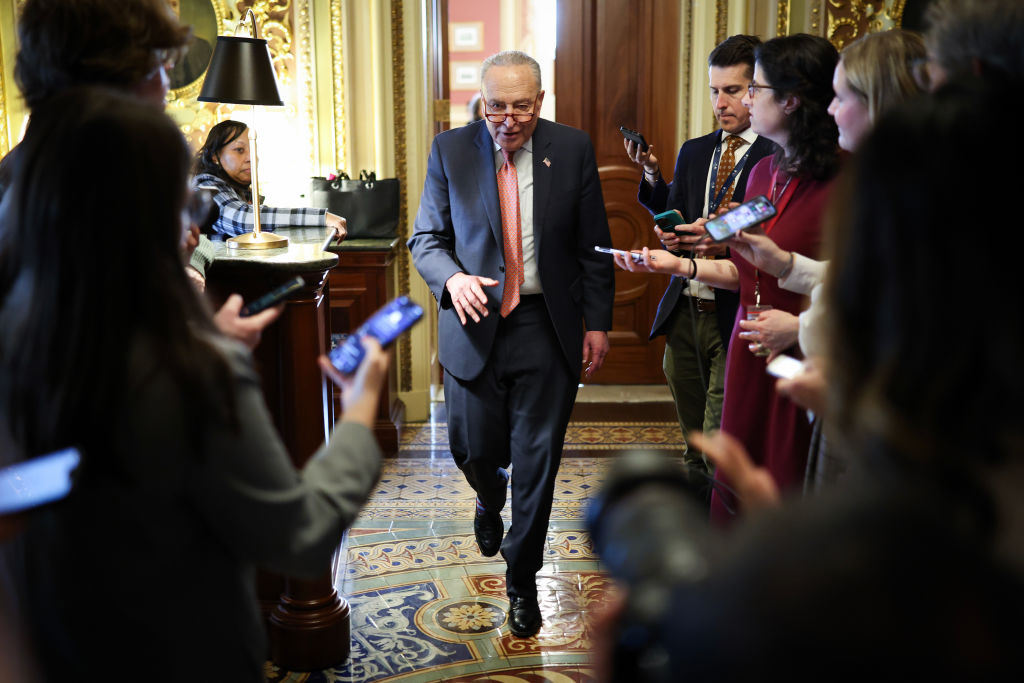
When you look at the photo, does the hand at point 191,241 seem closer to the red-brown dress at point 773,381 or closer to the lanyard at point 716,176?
the red-brown dress at point 773,381

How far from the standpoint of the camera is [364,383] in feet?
4.54

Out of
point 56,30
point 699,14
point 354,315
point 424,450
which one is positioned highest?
point 699,14

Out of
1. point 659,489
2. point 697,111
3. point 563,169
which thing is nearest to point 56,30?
point 659,489

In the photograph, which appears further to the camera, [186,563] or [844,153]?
[844,153]

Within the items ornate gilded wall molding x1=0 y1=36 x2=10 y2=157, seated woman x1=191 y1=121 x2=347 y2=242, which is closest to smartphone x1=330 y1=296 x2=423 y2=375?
seated woman x1=191 y1=121 x2=347 y2=242

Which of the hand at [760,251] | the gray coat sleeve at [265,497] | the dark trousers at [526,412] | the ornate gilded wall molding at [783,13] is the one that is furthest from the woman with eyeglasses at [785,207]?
the ornate gilded wall molding at [783,13]

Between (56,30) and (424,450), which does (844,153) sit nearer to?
(56,30)

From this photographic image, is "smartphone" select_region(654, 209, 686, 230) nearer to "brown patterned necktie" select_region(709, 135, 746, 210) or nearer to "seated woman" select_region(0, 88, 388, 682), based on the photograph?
"brown patterned necktie" select_region(709, 135, 746, 210)

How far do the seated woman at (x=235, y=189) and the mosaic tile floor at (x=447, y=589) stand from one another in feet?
4.00

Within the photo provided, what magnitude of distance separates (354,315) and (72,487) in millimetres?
3538

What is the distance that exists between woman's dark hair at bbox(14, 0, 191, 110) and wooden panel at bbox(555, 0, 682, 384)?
13.8 feet

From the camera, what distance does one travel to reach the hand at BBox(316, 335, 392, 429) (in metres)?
1.38

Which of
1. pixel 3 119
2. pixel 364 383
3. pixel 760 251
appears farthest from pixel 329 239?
pixel 3 119

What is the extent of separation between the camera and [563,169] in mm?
2986
